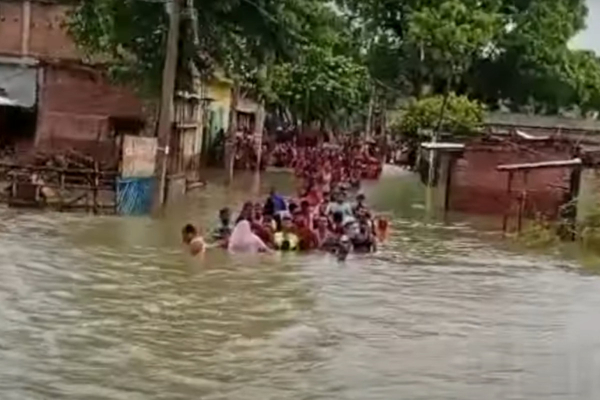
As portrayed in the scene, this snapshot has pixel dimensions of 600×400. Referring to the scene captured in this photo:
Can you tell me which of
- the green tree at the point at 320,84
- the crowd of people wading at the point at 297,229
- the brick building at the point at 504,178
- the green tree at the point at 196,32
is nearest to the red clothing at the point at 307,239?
the crowd of people wading at the point at 297,229

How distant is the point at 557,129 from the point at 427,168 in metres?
6.72

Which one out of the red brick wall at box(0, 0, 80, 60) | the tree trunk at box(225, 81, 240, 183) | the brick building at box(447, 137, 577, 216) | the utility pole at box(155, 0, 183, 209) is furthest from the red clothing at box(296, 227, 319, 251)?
the tree trunk at box(225, 81, 240, 183)

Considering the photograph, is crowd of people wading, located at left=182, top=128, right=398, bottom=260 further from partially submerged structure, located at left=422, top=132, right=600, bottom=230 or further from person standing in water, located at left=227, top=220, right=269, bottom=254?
partially submerged structure, located at left=422, top=132, right=600, bottom=230

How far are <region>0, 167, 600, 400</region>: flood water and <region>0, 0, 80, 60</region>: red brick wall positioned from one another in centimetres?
1197

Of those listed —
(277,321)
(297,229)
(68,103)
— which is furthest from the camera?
(68,103)

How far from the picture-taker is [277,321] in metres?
15.9

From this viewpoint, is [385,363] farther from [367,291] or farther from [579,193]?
[579,193]

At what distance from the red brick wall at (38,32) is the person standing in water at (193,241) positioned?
49.0 feet

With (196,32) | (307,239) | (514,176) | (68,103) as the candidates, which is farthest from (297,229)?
(68,103)

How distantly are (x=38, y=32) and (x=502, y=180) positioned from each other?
490 inches

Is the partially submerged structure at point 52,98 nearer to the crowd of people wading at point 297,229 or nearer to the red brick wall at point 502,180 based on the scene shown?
the crowd of people wading at point 297,229

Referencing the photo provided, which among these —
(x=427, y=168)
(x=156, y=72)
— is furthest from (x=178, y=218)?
(x=427, y=168)

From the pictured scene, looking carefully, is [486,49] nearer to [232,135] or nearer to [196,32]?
[232,135]

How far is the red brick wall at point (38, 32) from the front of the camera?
3684cm
